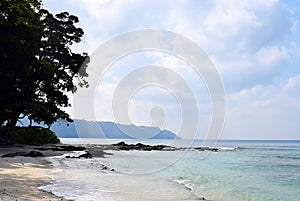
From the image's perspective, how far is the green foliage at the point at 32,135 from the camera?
145 ft

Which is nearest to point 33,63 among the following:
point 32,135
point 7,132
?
point 7,132

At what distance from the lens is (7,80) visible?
28141mm

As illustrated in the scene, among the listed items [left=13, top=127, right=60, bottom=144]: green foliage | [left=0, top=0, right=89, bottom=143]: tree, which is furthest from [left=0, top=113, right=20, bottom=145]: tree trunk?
[left=13, top=127, right=60, bottom=144]: green foliage

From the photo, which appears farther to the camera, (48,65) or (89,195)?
(48,65)

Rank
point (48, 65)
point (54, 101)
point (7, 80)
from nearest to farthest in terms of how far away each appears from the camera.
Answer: point (7, 80) → point (48, 65) → point (54, 101)

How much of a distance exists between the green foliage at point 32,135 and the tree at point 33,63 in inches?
369

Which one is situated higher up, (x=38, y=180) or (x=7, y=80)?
(x=7, y=80)

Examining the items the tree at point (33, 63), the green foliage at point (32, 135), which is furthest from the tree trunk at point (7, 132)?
the green foliage at point (32, 135)

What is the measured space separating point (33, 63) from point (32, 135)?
2083cm

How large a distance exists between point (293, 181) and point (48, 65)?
22057 mm

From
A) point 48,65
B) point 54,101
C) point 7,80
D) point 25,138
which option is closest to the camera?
point 7,80

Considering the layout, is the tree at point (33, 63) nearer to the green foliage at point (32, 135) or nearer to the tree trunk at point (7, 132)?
the tree trunk at point (7, 132)

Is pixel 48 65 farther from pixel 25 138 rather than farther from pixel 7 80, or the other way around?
pixel 25 138

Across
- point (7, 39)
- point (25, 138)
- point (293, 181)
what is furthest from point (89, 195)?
point (25, 138)
